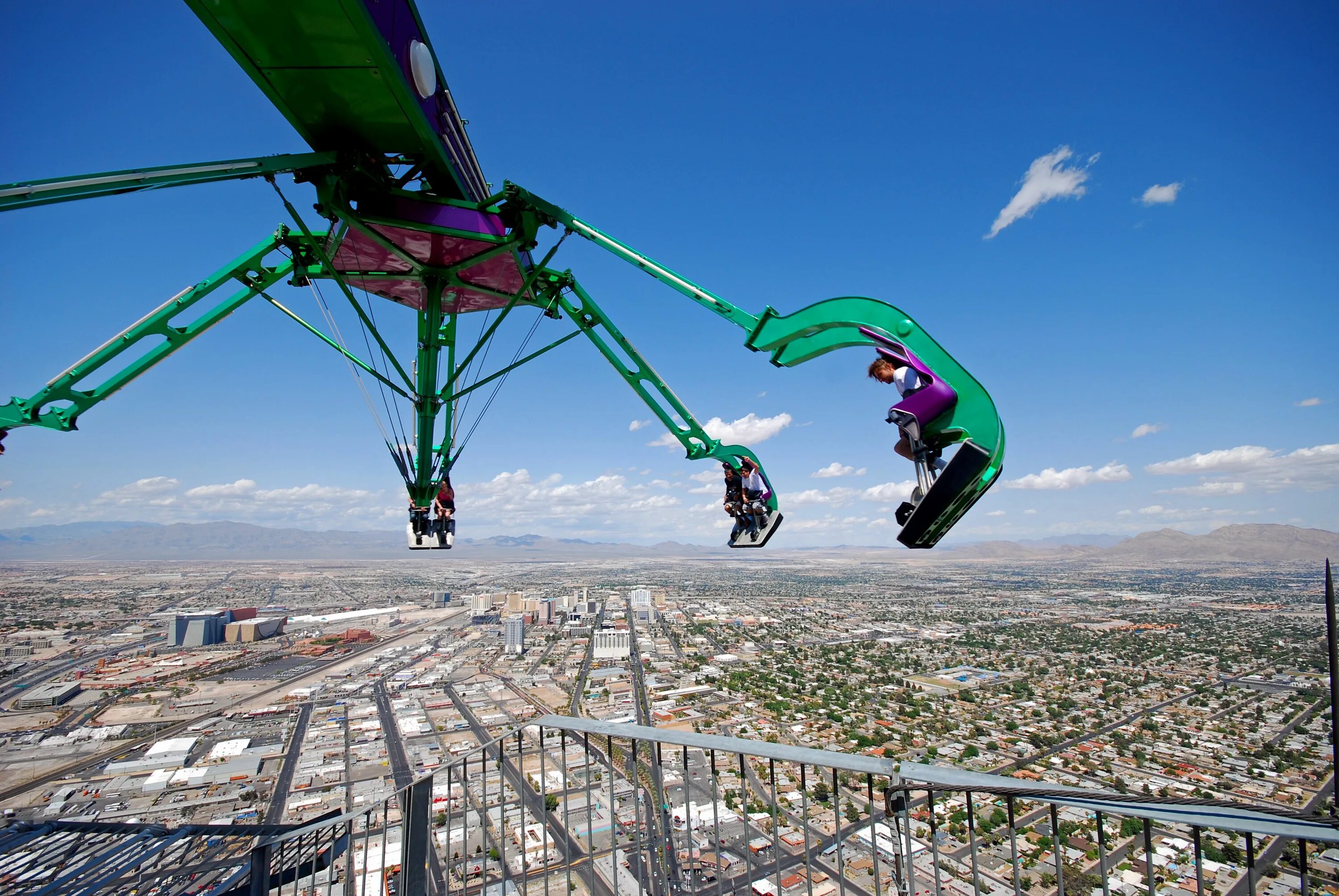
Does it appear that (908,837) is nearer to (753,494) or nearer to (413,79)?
(753,494)

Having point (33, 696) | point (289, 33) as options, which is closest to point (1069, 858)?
point (289, 33)

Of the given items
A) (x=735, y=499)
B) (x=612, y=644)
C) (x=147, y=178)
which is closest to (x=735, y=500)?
(x=735, y=499)

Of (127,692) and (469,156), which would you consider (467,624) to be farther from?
(469,156)

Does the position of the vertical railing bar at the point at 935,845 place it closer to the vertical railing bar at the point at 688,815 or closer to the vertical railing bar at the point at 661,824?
the vertical railing bar at the point at 688,815

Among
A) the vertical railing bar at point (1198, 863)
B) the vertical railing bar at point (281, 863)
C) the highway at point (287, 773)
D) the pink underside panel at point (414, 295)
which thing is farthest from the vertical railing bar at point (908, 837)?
the highway at point (287, 773)

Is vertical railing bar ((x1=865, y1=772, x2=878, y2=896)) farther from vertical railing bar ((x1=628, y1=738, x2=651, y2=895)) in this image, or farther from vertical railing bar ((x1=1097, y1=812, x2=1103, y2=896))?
vertical railing bar ((x1=628, y1=738, x2=651, y2=895))

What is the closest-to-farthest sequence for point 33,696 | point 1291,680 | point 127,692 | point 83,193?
point 83,193 → point 33,696 → point 127,692 → point 1291,680

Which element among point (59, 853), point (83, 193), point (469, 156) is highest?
point (469, 156)
